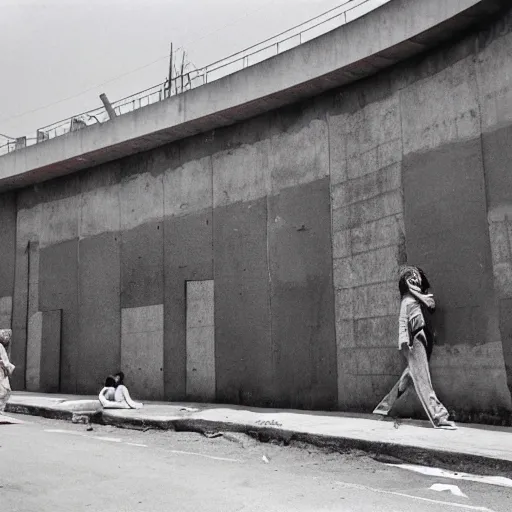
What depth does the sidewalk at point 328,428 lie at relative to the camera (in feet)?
23.5

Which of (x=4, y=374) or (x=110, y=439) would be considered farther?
(x=4, y=374)

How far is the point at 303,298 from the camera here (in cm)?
1230

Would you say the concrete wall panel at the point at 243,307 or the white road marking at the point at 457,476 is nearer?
the white road marking at the point at 457,476

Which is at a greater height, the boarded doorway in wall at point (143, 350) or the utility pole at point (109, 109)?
the utility pole at point (109, 109)

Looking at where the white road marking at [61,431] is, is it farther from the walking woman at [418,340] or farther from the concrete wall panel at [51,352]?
the concrete wall panel at [51,352]

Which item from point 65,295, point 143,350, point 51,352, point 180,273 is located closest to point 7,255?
point 65,295

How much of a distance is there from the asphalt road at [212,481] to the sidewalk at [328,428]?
209 millimetres

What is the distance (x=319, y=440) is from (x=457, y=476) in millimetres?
1982

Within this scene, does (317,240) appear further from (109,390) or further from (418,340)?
(109,390)

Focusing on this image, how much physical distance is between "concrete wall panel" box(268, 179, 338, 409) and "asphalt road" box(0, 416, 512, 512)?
307cm

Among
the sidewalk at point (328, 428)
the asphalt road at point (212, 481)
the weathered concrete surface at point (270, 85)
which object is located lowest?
the asphalt road at point (212, 481)

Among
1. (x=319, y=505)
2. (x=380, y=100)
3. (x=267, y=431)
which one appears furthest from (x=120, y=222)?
(x=319, y=505)

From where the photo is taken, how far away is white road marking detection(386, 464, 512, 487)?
642 centimetres

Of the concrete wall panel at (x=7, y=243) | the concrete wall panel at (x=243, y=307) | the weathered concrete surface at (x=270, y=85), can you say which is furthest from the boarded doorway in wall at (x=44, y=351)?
the concrete wall panel at (x=243, y=307)
